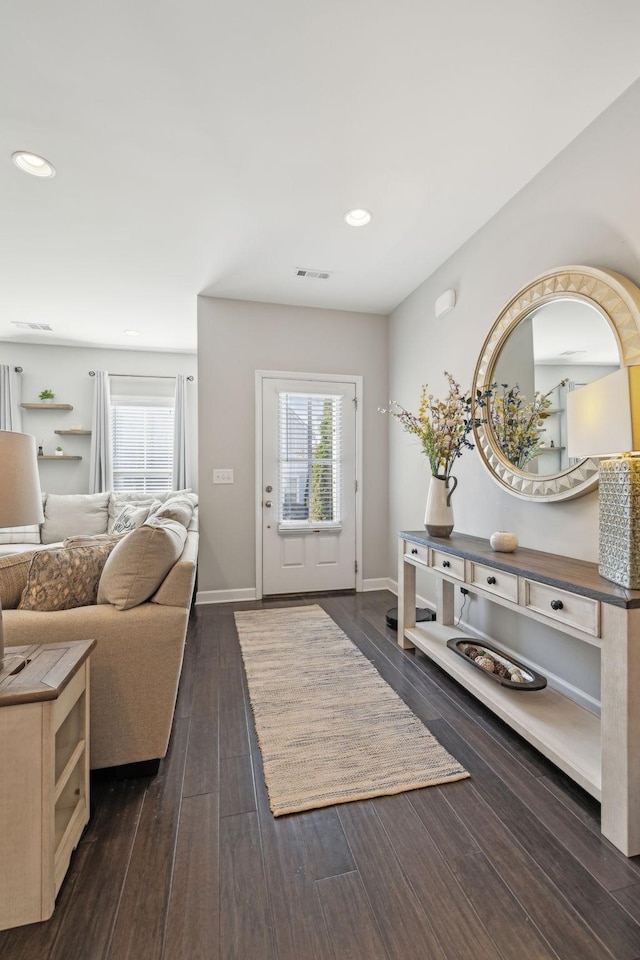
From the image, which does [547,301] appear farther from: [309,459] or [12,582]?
[12,582]

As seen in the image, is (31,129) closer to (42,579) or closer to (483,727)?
(42,579)

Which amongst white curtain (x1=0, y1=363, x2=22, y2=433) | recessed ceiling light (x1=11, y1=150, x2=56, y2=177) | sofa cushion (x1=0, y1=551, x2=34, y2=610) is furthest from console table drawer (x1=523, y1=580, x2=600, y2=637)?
white curtain (x1=0, y1=363, x2=22, y2=433)

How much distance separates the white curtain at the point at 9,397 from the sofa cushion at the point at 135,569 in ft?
14.7

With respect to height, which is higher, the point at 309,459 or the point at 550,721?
the point at 309,459

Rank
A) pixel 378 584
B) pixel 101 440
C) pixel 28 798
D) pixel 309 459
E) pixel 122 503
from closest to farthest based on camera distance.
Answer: pixel 28 798 < pixel 309 459 < pixel 378 584 < pixel 122 503 < pixel 101 440

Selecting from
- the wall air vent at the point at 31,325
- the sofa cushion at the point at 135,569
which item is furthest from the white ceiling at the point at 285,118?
the sofa cushion at the point at 135,569

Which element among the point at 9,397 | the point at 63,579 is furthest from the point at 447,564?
the point at 9,397

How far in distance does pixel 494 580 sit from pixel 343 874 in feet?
4.12

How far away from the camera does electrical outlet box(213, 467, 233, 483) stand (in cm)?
389

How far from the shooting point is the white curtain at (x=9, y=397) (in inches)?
197

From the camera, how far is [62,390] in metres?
5.28

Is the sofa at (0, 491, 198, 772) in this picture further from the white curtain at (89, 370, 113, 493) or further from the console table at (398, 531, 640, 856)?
the white curtain at (89, 370, 113, 493)

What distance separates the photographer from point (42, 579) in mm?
1638

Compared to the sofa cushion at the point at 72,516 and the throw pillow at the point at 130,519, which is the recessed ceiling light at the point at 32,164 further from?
the sofa cushion at the point at 72,516
